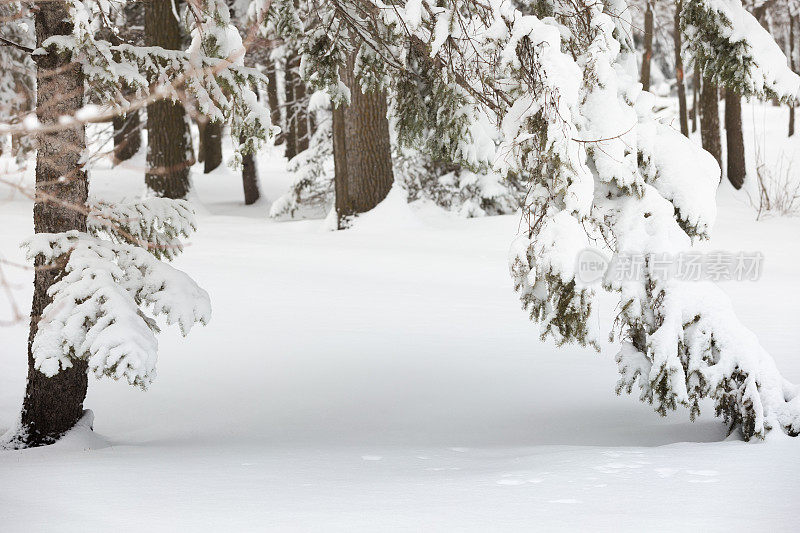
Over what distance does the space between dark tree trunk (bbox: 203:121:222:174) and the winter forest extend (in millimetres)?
13307

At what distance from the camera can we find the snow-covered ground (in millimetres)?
3467

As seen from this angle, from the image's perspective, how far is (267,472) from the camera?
4305 mm

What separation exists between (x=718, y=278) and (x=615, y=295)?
1.21m

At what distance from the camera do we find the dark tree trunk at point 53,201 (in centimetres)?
501

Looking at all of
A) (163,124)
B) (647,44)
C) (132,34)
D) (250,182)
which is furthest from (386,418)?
(647,44)

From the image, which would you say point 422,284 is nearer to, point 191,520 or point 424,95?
point 424,95

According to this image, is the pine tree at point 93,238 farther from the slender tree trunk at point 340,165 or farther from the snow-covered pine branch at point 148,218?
the slender tree trunk at point 340,165

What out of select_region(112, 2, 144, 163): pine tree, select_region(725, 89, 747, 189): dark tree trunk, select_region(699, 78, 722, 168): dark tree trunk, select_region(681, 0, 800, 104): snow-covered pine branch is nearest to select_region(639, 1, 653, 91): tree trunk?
select_region(699, 78, 722, 168): dark tree trunk

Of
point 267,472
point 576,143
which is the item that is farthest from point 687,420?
point 267,472

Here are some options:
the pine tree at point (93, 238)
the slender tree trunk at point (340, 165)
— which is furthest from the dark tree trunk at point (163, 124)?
the pine tree at point (93, 238)

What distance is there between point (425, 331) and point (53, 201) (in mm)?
3676

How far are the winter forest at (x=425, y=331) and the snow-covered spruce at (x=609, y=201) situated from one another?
17 mm

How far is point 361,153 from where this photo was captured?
466 inches

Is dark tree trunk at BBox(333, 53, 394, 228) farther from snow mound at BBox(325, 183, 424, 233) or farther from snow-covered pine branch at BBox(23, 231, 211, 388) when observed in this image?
snow-covered pine branch at BBox(23, 231, 211, 388)
